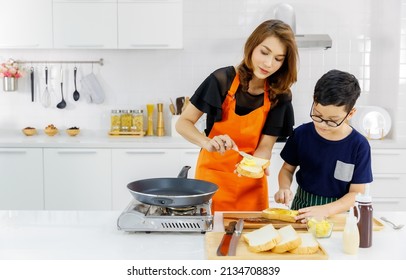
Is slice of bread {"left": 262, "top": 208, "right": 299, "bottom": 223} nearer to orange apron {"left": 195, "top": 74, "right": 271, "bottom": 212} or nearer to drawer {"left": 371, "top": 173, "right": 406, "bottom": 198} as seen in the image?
orange apron {"left": 195, "top": 74, "right": 271, "bottom": 212}

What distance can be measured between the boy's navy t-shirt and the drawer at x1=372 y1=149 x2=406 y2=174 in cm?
194

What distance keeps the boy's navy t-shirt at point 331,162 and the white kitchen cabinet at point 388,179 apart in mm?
1937

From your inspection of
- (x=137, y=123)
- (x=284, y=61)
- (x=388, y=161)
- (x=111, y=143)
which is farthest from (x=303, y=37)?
(x=284, y=61)

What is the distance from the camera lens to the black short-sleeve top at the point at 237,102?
8.06 ft

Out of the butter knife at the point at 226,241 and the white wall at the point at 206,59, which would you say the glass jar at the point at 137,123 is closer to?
the white wall at the point at 206,59

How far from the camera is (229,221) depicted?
6.64 feet

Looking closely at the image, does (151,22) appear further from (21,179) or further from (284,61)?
(284,61)

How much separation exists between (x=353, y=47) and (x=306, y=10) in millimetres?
546

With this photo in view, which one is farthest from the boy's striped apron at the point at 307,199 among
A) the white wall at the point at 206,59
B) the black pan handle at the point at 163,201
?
the white wall at the point at 206,59

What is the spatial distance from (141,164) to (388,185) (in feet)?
6.49

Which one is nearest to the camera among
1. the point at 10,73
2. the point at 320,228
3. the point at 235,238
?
the point at 235,238

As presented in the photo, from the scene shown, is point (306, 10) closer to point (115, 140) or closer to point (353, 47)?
point (353, 47)

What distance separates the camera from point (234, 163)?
101 inches

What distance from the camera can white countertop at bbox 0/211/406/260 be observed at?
168 centimetres
